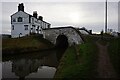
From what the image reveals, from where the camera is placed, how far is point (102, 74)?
16812 millimetres

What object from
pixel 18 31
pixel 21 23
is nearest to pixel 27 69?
pixel 21 23

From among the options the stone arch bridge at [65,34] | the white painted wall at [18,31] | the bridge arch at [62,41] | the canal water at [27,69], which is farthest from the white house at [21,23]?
the canal water at [27,69]

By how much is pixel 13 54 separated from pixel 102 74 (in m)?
24.5

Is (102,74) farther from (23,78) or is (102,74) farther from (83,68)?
(23,78)

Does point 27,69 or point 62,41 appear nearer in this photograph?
point 27,69

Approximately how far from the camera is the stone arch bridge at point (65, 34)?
54.2 m

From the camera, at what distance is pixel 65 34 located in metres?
55.9

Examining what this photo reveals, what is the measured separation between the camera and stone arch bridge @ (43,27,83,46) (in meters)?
54.2

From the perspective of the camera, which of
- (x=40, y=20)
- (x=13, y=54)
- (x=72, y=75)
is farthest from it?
(x=40, y=20)

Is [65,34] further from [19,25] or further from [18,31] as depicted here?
[18,31]

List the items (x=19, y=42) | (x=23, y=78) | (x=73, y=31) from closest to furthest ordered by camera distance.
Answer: (x=23, y=78) → (x=19, y=42) → (x=73, y=31)

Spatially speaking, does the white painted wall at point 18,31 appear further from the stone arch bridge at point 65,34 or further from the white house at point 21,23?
the stone arch bridge at point 65,34

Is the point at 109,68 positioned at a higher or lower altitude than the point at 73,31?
lower

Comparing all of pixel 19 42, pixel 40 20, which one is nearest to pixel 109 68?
pixel 19 42
